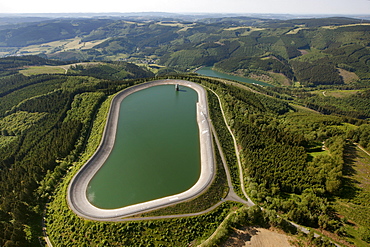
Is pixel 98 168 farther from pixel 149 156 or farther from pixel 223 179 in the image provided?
pixel 223 179

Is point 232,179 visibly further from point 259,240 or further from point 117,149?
point 117,149

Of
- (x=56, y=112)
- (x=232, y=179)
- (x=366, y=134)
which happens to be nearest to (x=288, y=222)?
(x=232, y=179)

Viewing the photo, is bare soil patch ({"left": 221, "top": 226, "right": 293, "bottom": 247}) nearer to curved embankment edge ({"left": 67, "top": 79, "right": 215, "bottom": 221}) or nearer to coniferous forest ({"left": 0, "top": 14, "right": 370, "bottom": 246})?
coniferous forest ({"left": 0, "top": 14, "right": 370, "bottom": 246})

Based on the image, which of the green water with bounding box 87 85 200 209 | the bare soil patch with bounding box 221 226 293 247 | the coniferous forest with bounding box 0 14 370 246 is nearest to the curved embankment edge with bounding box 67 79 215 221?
the green water with bounding box 87 85 200 209

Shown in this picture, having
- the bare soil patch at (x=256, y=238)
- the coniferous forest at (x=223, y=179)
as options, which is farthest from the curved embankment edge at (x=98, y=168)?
the bare soil patch at (x=256, y=238)

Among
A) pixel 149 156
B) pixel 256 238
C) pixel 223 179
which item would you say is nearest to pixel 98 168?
pixel 149 156

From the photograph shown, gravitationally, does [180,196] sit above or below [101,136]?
below
